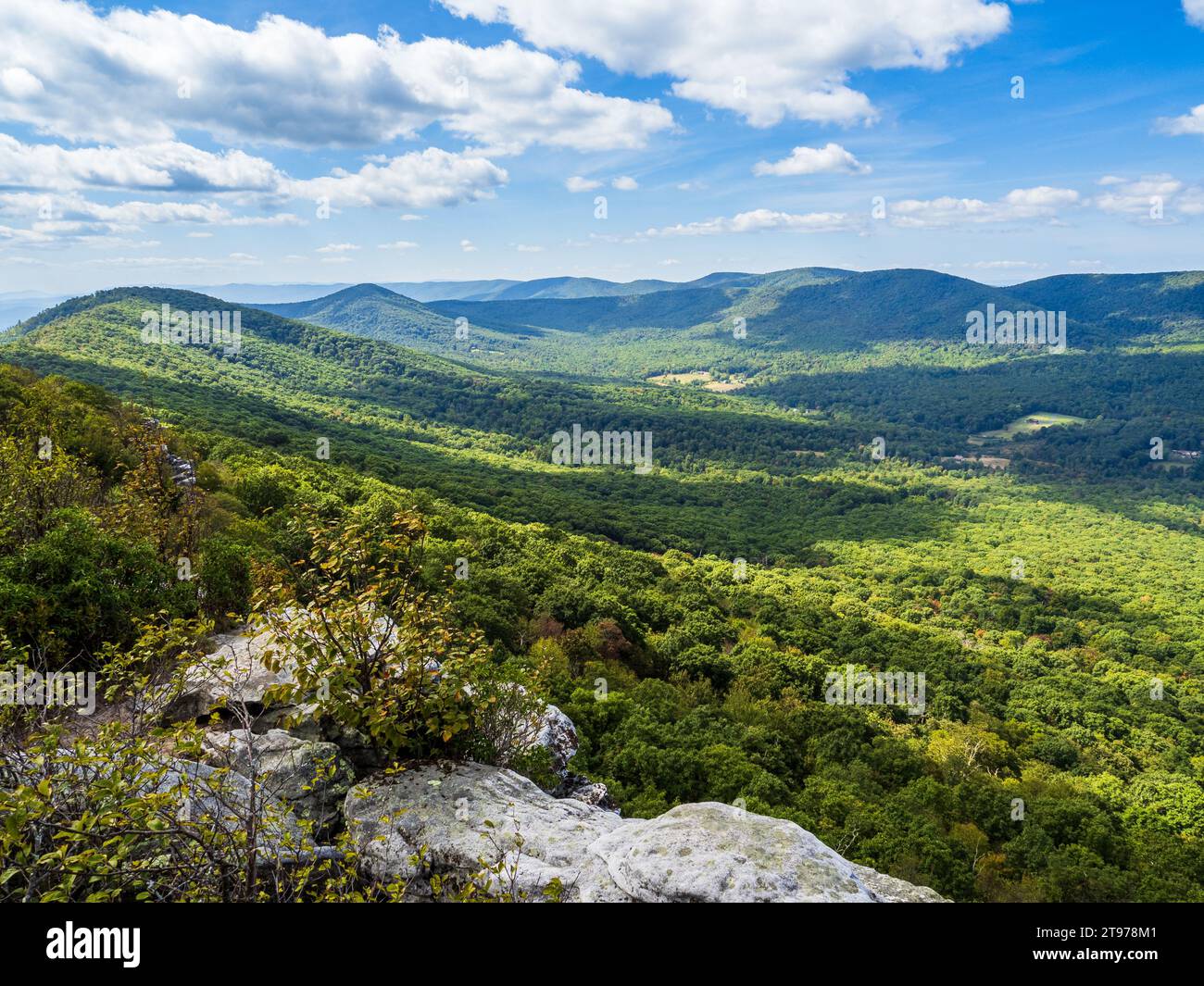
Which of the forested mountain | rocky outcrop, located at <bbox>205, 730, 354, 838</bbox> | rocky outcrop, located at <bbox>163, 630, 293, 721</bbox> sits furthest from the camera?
the forested mountain

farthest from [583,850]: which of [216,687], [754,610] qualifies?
[754,610]

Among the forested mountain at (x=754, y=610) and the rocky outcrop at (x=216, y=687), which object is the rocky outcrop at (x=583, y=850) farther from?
the forested mountain at (x=754, y=610)

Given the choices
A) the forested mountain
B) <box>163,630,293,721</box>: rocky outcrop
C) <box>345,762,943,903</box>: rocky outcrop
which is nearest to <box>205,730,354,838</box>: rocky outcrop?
<box>345,762,943,903</box>: rocky outcrop

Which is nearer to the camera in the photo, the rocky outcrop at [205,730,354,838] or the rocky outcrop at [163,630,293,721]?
the rocky outcrop at [205,730,354,838]

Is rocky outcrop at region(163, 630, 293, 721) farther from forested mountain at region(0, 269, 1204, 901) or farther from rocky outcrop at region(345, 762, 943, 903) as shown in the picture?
rocky outcrop at region(345, 762, 943, 903)

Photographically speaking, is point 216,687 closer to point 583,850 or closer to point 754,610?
point 583,850

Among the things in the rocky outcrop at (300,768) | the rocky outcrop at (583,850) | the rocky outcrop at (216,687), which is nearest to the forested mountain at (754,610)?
the rocky outcrop at (216,687)

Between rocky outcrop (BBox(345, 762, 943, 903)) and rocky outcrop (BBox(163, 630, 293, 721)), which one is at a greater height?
rocky outcrop (BBox(163, 630, 293, 721))
